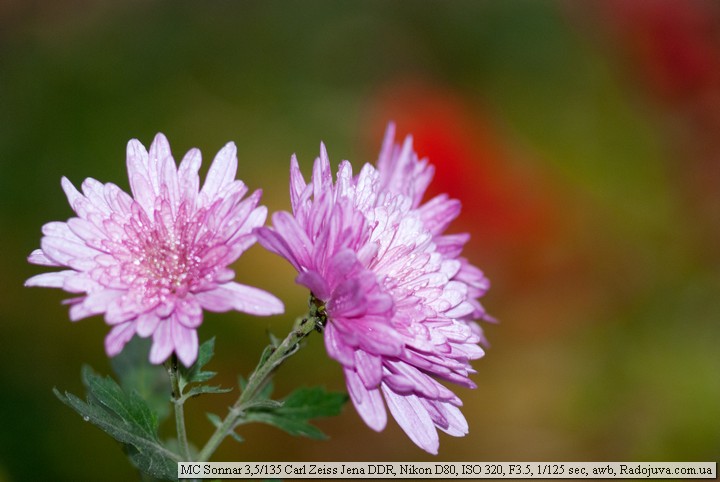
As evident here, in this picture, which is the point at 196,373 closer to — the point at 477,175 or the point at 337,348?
the point at 337,348

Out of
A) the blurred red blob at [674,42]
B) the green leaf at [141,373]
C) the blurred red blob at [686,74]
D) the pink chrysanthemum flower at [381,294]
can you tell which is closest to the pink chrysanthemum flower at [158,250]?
the pink chrysanthemum flower at [381,294]

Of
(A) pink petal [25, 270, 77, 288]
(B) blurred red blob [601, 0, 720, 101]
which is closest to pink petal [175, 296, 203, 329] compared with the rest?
(A) pink petal [25, 270, 77, 288]

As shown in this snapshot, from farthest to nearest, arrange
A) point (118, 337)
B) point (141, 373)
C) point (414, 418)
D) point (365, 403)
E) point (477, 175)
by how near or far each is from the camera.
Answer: point (477, 175) < point (141, 373) < point (414, 418) < point (365, 403) < point (118, 337)

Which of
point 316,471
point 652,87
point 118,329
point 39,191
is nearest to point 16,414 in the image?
point 39,191

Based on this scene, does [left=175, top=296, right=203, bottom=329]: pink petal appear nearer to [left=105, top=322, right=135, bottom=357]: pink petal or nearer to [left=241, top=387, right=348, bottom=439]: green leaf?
[left=105, top=322, right=135, bottom=357]: pink petal

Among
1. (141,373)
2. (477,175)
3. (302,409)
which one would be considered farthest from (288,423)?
(477,175)

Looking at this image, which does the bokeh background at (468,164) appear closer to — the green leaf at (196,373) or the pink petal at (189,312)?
the green leaf at (196,373)
